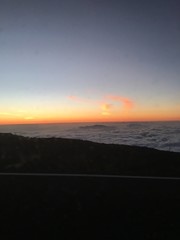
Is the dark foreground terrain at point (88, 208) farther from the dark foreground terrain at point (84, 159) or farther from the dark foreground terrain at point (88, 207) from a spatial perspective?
the dark foreground terrain at point (84, 159)

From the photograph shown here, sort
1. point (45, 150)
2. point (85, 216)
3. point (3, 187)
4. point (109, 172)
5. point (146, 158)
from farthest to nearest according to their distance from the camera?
point (45, 150), point (146, 158), point (109, 172), point (3, 187), point (85, 216)

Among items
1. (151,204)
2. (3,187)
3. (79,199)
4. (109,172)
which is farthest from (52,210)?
(109,172)

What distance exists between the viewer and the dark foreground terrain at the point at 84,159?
7.27m

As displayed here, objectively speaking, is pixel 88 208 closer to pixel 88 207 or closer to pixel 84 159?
pixel 88 207

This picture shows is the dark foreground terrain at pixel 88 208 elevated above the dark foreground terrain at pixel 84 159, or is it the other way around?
the dark foreground terrain at pixel 84 159

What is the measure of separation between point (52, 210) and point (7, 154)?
3.73 metres

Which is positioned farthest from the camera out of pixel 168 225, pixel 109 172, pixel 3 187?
pixel 109 172

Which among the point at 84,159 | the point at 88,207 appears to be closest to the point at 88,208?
the point at 88,207

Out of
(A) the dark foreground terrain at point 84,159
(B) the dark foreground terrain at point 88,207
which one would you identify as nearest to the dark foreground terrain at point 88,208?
(B) the dark foreground terrain at point 88,207

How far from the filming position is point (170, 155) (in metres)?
8.13

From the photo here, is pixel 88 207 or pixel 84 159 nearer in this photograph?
pixel 88 207

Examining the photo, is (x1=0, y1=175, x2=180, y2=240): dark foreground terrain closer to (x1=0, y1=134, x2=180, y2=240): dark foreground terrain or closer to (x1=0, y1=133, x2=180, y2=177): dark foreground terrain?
(x1=0, y1=134, x2=180, y2=240): dark foreground terrain

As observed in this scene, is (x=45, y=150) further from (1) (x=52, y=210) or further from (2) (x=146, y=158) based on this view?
(1) (x=52, y=210)

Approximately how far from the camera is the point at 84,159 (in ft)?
25.7
